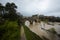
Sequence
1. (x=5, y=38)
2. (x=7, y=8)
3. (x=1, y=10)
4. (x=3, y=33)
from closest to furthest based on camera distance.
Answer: (x=5, y=38), (x=3, y=33), (x=1, y=10), (x=7, y=8)

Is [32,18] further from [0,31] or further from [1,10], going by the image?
[1,10]

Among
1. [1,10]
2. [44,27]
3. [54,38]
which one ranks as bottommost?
[54,38]

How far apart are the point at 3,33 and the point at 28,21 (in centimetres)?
136

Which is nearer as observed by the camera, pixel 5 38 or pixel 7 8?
pixel 5 38

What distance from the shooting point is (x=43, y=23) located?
195 inches

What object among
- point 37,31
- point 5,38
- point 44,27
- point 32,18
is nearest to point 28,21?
point 32,18

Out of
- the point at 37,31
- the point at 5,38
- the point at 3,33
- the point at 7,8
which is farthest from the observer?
the point at 7,8

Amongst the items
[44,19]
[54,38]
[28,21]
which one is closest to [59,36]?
[54,38]

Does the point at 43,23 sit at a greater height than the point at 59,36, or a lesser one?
greater

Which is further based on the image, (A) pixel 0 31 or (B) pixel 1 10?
(B) pixel 1 10

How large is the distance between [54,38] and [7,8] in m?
7.07

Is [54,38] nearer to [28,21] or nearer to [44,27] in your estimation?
[44,27]

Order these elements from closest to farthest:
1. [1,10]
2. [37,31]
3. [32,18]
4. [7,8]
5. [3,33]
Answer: [3,33] < [37,31] < [32,18] < [1,10] < [7,8]

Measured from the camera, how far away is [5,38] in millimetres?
4379
